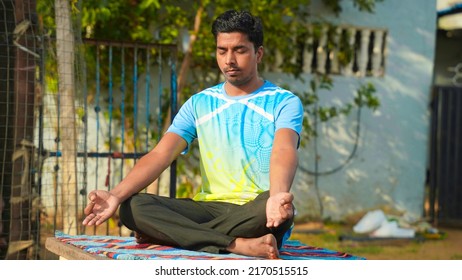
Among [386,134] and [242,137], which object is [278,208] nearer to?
[242,137]

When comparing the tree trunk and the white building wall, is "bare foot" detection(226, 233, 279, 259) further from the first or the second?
the white building wall

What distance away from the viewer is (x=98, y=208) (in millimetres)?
4145

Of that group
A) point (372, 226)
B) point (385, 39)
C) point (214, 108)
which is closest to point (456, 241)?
point (372, 226)

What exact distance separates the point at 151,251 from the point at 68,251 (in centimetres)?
45

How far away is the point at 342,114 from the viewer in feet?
36.2

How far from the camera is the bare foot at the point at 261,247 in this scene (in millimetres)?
3990

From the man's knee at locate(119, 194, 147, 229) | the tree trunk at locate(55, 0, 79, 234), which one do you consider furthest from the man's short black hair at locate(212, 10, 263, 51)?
the tree trunk at locate(55, 0, 79, 234)

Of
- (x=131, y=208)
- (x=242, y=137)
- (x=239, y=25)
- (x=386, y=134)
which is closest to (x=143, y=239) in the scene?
(x=131, y=208)

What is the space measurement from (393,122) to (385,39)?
101 cm

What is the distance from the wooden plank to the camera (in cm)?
416

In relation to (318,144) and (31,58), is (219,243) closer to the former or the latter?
(31,58)

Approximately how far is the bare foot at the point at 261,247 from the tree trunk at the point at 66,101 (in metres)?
2.63

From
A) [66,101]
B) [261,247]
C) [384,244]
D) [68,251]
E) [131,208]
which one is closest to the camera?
[261,247]

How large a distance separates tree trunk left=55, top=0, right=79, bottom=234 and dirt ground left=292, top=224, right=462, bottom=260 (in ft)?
11.9
